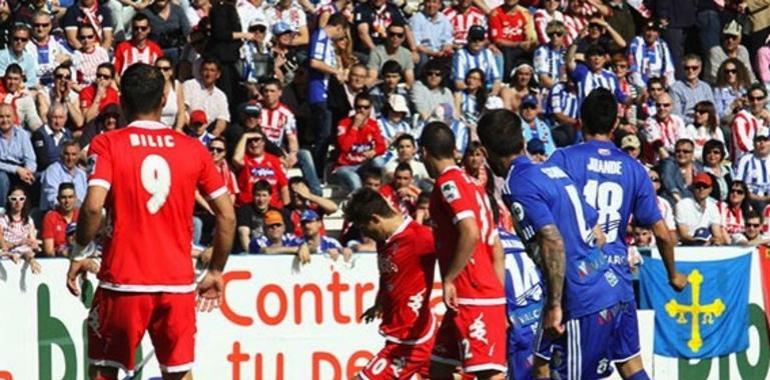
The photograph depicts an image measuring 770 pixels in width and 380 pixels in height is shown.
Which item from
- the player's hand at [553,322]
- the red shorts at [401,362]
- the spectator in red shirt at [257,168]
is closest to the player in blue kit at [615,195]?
the player's hand at [553,322]

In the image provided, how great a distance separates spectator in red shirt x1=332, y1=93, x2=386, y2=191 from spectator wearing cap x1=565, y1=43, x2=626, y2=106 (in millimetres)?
3146

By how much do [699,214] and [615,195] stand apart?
921 centimetres

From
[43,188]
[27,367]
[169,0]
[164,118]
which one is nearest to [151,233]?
[27,367]

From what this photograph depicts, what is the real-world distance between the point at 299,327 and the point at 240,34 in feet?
19.3

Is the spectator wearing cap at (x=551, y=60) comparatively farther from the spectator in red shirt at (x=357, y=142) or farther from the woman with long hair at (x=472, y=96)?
the spectator in red shirt at (x=357, y=142)

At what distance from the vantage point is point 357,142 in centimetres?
2062

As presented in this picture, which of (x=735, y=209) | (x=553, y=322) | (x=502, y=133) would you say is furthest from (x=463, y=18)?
(x=553, y=322)

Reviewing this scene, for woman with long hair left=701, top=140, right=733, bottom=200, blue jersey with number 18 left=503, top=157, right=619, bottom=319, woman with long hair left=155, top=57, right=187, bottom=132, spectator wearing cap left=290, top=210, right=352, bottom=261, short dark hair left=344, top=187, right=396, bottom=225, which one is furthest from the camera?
woman with long hair left=701, top=140, right=733, bottom=200

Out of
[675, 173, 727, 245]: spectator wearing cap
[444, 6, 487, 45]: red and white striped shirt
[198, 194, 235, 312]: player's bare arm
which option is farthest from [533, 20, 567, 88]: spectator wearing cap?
[198, 194, 235, 312]: player's bare arm

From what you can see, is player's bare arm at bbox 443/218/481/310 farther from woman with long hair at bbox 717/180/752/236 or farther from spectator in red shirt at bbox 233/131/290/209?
woman with long hair at bbox 717/180/752/236

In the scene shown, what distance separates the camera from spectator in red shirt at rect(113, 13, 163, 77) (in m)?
20.9

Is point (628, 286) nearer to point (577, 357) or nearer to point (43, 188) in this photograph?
point (577, 357)

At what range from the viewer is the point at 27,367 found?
16.0 meters

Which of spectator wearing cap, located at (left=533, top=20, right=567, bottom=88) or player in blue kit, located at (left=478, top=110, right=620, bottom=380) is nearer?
player in blue kit, located at (left=478, top=110, right=620, bottom=380)
